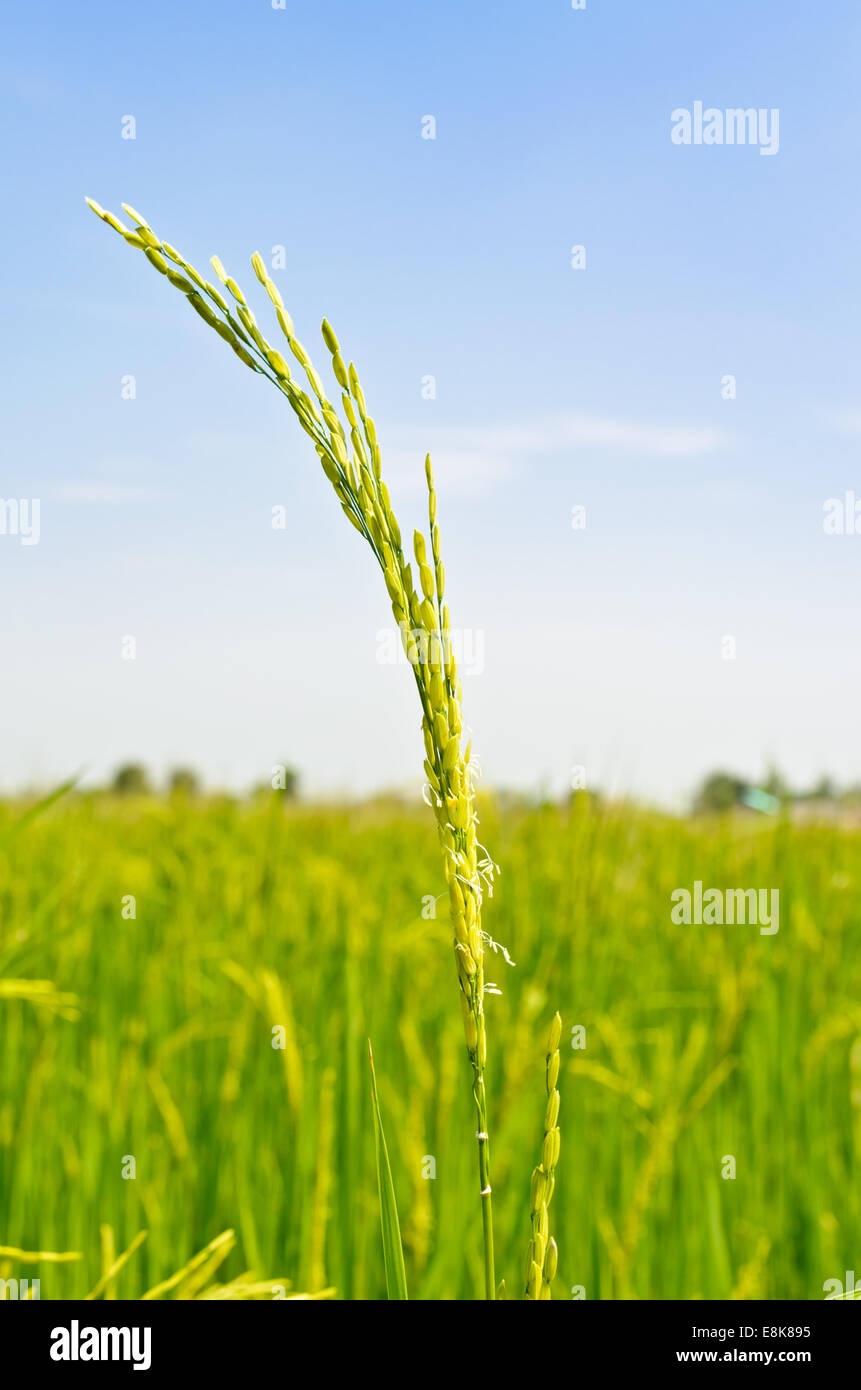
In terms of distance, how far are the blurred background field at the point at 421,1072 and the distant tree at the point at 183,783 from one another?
1212mm

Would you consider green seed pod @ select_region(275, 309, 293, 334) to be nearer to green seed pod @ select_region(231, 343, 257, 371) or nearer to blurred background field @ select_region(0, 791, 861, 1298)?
green seed pod @ select_region(231, 343, 257, 371)

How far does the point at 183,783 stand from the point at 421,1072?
3.29 meters

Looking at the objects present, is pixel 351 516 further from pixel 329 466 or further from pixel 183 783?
pixel 183 783

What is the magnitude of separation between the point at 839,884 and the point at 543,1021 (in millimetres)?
1793

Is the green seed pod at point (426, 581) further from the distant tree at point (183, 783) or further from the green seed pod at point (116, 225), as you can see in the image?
the distant tree at point (183, 783)

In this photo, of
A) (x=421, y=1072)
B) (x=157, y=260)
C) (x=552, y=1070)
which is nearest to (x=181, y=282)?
(x=157, y=260)

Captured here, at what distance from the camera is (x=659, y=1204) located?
197cm

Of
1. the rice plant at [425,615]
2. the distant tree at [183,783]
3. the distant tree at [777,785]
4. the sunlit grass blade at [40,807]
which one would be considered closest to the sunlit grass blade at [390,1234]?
the rice plant at [425,615]

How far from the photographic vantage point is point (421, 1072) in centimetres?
175

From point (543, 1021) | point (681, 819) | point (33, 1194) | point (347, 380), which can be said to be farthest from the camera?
point (681, 819)

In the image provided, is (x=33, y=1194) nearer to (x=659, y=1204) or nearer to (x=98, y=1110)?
(x=98, y=1110)

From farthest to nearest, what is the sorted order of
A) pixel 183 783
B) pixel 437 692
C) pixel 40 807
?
pixel 183 783
pixel 40 807
pixel 437 692

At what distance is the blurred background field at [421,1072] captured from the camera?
1627 millimetres
